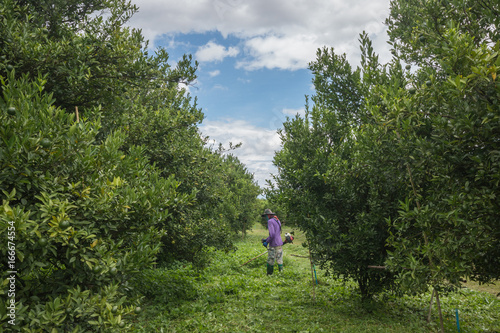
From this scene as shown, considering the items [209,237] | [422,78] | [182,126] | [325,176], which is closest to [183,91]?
[182,126]

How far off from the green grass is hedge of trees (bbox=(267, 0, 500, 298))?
1.00 m

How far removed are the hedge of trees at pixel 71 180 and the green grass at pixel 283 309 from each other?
3.47 m

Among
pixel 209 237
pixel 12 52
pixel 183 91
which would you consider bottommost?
pixel 209 237

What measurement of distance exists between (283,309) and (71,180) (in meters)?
6.94

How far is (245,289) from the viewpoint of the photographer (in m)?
10.6

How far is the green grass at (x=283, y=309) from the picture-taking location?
7.20 metres

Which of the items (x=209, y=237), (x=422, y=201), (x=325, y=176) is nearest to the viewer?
(x=422, y=201)

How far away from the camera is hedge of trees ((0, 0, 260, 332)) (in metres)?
3.27

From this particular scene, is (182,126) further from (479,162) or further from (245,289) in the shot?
(479,162)

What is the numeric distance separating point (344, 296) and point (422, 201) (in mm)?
5898

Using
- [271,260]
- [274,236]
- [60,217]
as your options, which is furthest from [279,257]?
[60,217]

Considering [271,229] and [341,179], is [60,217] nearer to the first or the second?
[341,179]

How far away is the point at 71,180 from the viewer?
3957 millimetres

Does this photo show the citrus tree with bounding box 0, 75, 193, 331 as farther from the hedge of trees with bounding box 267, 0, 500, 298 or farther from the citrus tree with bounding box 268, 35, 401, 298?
the citrus tree with bounding box 268, 35, 401, 298
